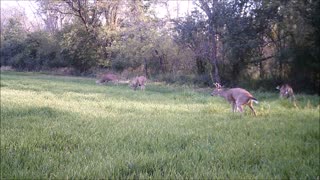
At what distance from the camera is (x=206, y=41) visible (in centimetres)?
2486

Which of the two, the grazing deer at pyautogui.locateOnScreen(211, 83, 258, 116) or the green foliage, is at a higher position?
the green foliage

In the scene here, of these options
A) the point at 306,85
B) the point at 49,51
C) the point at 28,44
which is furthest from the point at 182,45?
the point at 28,44

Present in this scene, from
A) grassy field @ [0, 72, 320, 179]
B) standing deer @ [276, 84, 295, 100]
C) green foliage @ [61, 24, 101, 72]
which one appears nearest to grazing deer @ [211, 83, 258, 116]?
grassy field @ [0, 72, 320, 179]

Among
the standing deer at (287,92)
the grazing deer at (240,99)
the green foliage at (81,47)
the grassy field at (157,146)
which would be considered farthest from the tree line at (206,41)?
the grassy field at (157,146)

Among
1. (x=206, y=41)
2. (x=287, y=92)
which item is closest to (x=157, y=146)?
(x=287, y=92)

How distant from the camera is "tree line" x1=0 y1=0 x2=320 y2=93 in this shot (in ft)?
63.4

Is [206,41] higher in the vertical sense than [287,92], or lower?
higher

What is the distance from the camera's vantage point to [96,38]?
144ft

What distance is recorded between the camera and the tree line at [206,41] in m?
19.3

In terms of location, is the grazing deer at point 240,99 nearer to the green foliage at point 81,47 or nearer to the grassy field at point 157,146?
the grassy field at point 157,146

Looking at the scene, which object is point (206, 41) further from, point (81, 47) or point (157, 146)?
point (81, 47)

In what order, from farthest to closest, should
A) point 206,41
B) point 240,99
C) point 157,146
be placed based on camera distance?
1. point 206,41
2. point 240,99
3. point 157,146

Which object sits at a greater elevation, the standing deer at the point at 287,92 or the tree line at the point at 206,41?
the tree line at the point at 206,41

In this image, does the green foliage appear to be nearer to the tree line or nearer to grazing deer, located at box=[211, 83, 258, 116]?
the tree line
